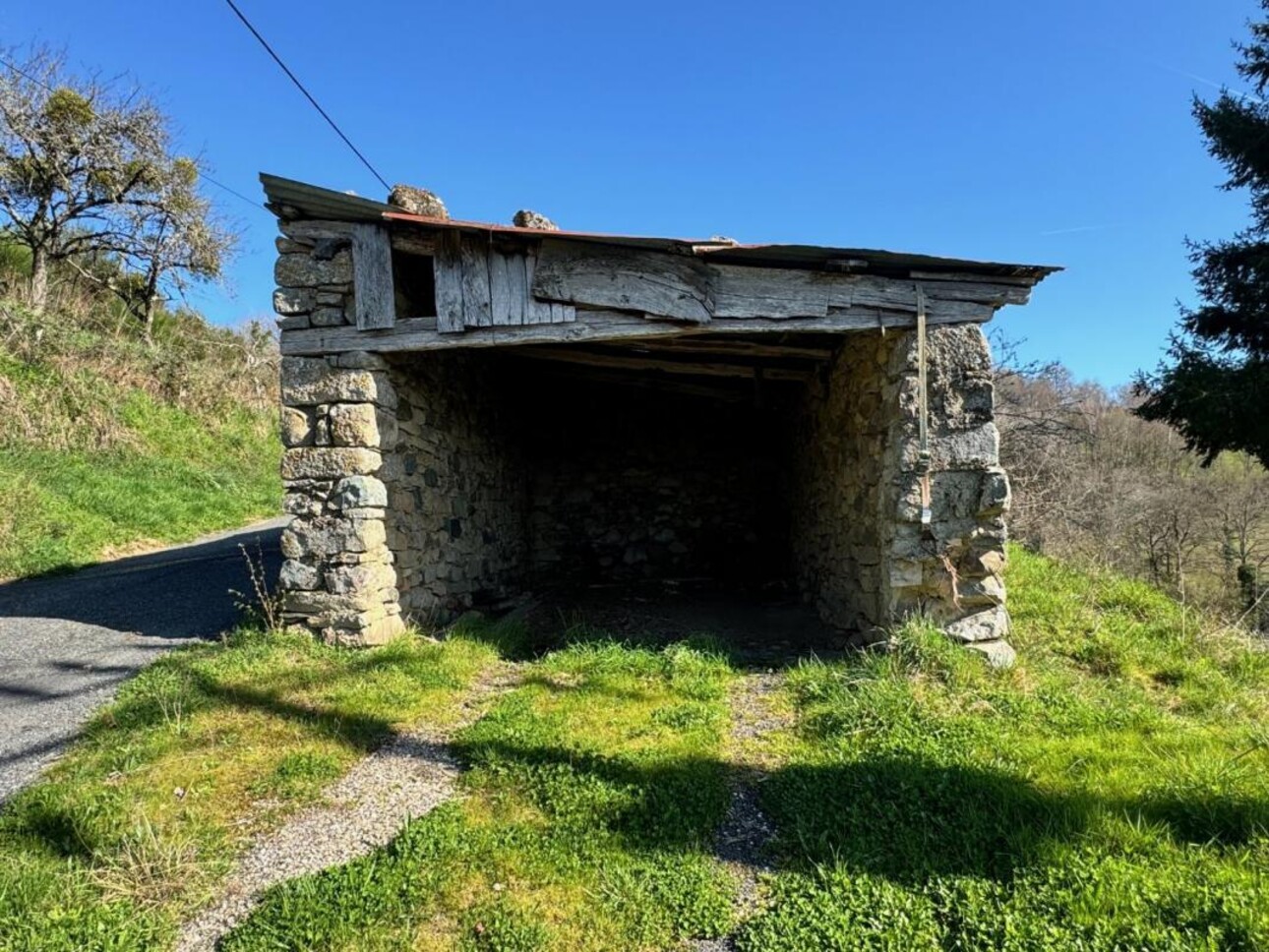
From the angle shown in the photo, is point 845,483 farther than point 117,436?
No

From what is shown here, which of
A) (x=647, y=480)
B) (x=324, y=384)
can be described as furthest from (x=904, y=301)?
(x=647, y=480)

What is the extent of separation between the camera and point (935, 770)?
115 inches

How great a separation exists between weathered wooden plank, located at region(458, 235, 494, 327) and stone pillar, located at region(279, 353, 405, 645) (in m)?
0.77

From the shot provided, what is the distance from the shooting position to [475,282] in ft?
14.9

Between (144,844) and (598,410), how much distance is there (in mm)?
7408

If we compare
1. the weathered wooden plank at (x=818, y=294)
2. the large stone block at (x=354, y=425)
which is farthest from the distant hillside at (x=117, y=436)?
the weathered wooden plank at (x=818, y=294)

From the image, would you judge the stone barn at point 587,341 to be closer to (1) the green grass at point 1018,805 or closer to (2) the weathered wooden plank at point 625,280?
(2) the weathered wooden plank at point 625,280

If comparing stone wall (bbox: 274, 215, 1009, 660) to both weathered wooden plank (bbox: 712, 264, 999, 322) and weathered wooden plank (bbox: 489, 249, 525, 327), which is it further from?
weathered wooden plank (bbox: 489, 249, 525, 327)

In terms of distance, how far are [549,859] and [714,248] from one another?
11.6 ft

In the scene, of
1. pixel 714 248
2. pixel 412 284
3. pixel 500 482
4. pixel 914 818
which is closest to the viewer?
pixel 914 818

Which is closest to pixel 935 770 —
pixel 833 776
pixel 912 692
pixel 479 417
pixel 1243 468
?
pixel 833 776

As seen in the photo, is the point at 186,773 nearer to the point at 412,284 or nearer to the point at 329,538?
the point at 329,538

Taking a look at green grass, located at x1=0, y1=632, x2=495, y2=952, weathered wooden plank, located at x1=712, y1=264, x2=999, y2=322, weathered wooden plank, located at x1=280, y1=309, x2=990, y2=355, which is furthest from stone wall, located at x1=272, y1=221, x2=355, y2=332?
weathered wooden plank, located at x1=712, y1=264, x2=999, y2=322

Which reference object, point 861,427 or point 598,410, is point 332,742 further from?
point 598,410
